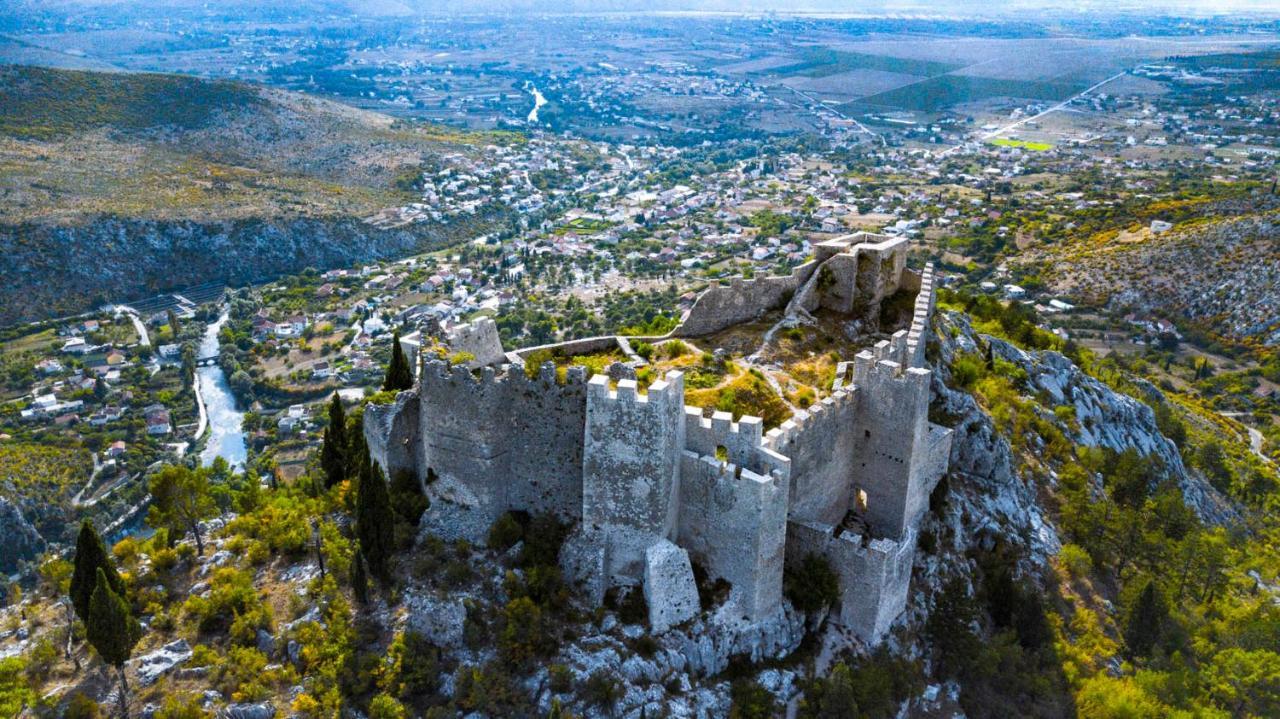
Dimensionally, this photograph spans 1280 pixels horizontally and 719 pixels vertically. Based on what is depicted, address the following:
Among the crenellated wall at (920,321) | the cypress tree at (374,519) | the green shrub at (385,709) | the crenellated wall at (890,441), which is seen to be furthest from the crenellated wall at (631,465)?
the crenellated wall at (920,321)

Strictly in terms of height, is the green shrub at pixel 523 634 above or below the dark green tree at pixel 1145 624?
above

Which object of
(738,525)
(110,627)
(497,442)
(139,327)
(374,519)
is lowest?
(139,327)

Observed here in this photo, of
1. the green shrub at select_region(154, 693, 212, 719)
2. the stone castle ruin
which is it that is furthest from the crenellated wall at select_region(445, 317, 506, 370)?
the green shrub at select_region(154, 693, 212, 719)

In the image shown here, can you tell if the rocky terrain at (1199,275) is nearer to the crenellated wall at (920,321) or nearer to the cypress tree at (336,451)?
the crenellated wall at (920,321)

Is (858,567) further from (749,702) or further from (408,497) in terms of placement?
(408,497)

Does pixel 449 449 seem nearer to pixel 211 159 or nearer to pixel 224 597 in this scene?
pixel 224 597

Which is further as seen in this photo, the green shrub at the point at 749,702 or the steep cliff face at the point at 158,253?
the steep cliff face at the point at 158,253

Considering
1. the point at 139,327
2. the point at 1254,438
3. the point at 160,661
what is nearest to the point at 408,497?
the point at 160,661

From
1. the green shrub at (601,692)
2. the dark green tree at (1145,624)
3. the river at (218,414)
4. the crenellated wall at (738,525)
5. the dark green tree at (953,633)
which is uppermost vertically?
the crenellated wall at (738,525)
